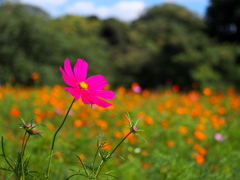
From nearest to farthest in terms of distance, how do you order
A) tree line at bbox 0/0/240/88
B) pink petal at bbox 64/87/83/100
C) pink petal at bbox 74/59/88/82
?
pink petal at bbox 64/87/83/100 → pink petal at bbox 74/59/88/82 → tree line at bbox 0/0/240/88

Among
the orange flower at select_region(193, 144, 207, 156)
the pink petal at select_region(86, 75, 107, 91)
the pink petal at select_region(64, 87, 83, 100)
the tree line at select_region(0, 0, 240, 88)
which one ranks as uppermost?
the tree line at select_region(0, 0, 240, 88)

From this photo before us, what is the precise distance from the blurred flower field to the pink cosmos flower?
0.86ft

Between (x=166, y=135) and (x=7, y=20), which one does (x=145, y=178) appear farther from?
(x=7, y=20)

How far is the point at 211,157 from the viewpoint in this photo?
309cm

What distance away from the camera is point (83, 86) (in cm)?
88

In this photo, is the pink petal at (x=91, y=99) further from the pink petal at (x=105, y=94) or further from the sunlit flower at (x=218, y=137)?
the sunlit flower at (x=218, y=137)

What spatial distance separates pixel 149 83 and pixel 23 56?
5725 millimetres

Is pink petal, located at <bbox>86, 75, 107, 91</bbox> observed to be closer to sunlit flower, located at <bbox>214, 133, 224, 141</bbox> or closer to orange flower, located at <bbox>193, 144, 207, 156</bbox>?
orange flower, located at <bbox>193, 144, 207, 156</bbox>

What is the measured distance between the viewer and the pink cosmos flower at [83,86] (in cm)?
84

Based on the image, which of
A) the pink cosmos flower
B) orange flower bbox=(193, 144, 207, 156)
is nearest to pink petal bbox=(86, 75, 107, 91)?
the pink cosmos flower

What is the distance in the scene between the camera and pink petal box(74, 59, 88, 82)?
0.93 meters

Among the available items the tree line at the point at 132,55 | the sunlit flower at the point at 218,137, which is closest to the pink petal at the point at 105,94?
the sunlit flower at the point at 218,137

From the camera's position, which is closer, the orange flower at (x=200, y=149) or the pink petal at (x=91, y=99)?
the pink petal at (x=91, y=99)

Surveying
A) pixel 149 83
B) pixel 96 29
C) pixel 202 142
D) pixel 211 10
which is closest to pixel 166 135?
pixel 202 142
